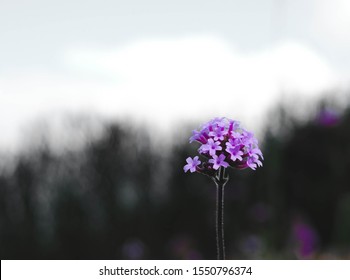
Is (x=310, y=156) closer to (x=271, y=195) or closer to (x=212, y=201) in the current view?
(x=271, y=195)

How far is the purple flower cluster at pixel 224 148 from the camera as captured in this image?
280 cm

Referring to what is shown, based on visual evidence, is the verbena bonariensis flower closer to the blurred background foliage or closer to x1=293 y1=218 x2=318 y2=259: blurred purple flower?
x1=293 y1=218 x2=318 y2=259: blurred purple flower

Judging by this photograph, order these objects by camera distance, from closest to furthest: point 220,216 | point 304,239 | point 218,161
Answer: point 220,216 → point 218,161 → point 304,239

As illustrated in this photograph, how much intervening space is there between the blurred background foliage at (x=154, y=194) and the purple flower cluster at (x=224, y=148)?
37.7 feet

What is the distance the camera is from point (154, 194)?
15.9 metres

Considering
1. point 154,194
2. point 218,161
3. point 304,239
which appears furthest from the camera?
point 154,194

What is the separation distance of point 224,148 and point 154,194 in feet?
43.0

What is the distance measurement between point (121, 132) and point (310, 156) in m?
4.94

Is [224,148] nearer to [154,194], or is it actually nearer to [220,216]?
[220,216]

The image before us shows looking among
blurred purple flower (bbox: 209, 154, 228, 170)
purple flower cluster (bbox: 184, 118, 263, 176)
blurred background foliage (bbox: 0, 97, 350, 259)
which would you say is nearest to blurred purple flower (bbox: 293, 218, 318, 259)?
blurred background foliage (bbox: 0, 97, 350, 259)

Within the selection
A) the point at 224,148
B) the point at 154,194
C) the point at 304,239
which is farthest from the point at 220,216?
the point at 154,194

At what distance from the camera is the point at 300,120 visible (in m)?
15.2
